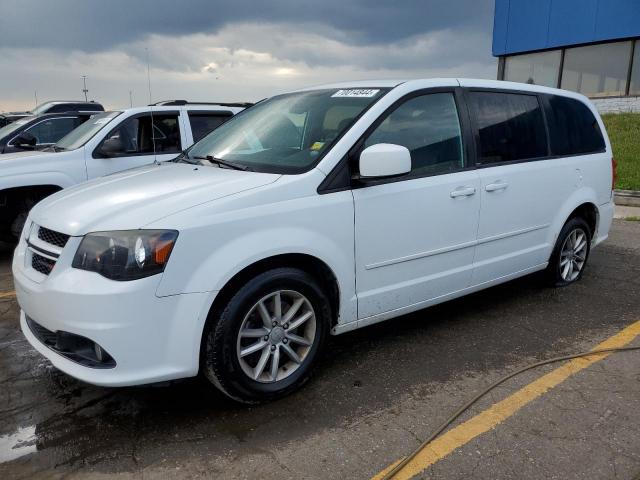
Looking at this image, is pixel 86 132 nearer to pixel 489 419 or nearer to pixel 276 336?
pixel 276 336

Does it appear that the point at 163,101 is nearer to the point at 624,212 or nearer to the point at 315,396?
the point at 315,396

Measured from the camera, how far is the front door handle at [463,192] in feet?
11.9

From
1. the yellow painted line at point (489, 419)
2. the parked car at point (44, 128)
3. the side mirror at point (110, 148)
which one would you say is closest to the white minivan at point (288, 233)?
the yellow painted line at point (489, 419)

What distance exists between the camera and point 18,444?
2.62m

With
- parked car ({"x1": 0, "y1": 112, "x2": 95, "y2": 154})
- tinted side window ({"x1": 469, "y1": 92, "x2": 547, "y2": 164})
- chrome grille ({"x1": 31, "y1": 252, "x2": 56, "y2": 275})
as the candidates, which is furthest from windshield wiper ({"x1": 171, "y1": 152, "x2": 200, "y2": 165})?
parked car ({"x1": 0, "y1": 112, "x2": 95, "y2": 154})

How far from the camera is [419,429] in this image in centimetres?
272

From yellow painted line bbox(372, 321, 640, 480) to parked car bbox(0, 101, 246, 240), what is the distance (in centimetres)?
507

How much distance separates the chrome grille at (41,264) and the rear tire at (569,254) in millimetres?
3938

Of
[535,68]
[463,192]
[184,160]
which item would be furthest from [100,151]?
[535,68]

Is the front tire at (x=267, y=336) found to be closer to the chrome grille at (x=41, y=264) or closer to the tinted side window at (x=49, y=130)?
the chrome grille at (x=41, y=264)

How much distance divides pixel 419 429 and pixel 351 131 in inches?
67.3

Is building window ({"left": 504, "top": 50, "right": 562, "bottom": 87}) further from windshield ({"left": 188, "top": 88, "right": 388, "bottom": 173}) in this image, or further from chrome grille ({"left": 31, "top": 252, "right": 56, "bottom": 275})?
chrome grille ({"left": 31, "top": 252, "right": 56, "bottom": 275})

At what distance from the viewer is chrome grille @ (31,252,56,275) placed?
2773 mm

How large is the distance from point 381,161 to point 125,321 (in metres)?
1.58
